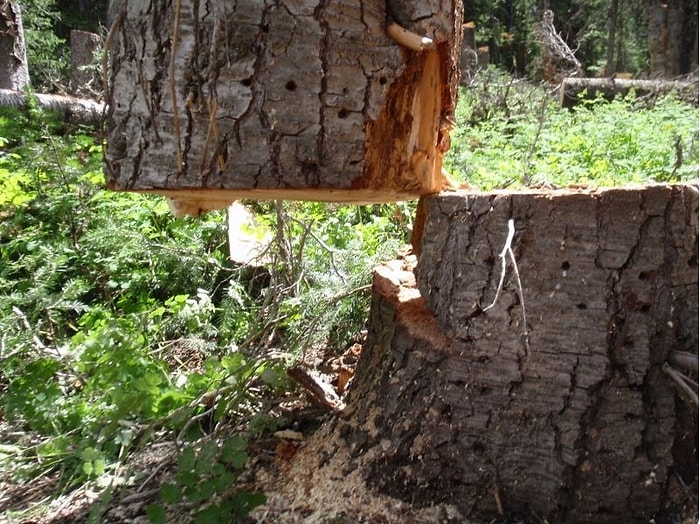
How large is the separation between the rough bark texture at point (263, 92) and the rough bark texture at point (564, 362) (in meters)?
0.36

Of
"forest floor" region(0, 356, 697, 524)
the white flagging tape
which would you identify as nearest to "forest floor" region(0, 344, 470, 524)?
"forest floor" region(0, 356, 697, 524)

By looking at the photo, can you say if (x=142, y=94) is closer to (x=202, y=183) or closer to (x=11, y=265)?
(x=202, y=183)

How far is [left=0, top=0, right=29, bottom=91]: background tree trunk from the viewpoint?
687cm

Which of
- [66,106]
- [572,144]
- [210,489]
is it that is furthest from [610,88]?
[210,489]

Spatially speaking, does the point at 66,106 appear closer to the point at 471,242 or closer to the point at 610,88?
the point at 471,242

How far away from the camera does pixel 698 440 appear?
1734 millimetres

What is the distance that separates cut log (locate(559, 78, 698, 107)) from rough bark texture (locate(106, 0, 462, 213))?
7529 millimetres

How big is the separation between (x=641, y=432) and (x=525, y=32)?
1855 cm

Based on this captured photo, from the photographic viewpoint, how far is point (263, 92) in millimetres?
1687

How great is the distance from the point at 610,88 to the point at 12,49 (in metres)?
7.52

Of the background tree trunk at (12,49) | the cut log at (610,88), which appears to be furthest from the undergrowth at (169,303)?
the cut log at (610,88)

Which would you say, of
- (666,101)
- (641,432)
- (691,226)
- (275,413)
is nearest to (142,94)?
(275,413)

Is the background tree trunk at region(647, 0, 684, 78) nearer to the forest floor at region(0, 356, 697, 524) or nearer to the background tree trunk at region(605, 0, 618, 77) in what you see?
the background tree trunk at region(605, 0, 618, 77)

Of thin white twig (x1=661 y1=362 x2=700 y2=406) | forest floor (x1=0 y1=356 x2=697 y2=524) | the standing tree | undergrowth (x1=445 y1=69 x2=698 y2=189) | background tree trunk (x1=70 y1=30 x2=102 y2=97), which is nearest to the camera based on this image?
thin white twig (x1=661 y1=362 x2=700 y2=406)
